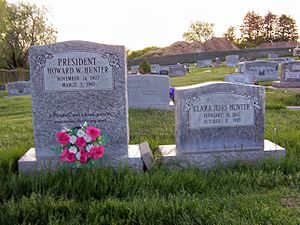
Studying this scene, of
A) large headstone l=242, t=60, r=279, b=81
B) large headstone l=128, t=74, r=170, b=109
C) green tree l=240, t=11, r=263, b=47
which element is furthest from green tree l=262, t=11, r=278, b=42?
large headstone l=128, t=74, r=170, b=109

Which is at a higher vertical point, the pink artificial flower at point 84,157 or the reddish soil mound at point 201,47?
the reddish soil mound at point 201,47

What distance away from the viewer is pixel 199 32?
77375mm

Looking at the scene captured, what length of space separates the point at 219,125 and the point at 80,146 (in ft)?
5.94

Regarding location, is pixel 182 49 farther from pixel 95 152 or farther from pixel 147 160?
pixel 95 152

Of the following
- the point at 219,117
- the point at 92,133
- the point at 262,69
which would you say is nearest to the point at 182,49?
the point at 262,69

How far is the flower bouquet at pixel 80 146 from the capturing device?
12.4ft

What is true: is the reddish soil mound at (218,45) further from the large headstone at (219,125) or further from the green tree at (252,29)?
the large headstone at (219,125)

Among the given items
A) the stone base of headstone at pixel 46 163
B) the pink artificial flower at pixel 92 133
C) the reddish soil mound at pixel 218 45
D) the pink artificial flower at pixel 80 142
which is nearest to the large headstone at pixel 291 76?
the stone base of headstone at pixel 46 163

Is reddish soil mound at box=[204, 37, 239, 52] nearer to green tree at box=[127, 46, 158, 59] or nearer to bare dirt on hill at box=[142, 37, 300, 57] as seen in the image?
bare dirt on hill at box=[142, 37, 300, 57]

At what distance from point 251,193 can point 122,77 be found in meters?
2.13

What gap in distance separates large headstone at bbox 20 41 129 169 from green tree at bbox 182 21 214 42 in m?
74.5

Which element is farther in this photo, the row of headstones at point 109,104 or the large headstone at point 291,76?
the large headstone at point 291,76

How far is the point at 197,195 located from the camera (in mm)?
3273

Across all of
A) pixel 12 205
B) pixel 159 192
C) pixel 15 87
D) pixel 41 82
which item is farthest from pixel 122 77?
pixel 15 87
